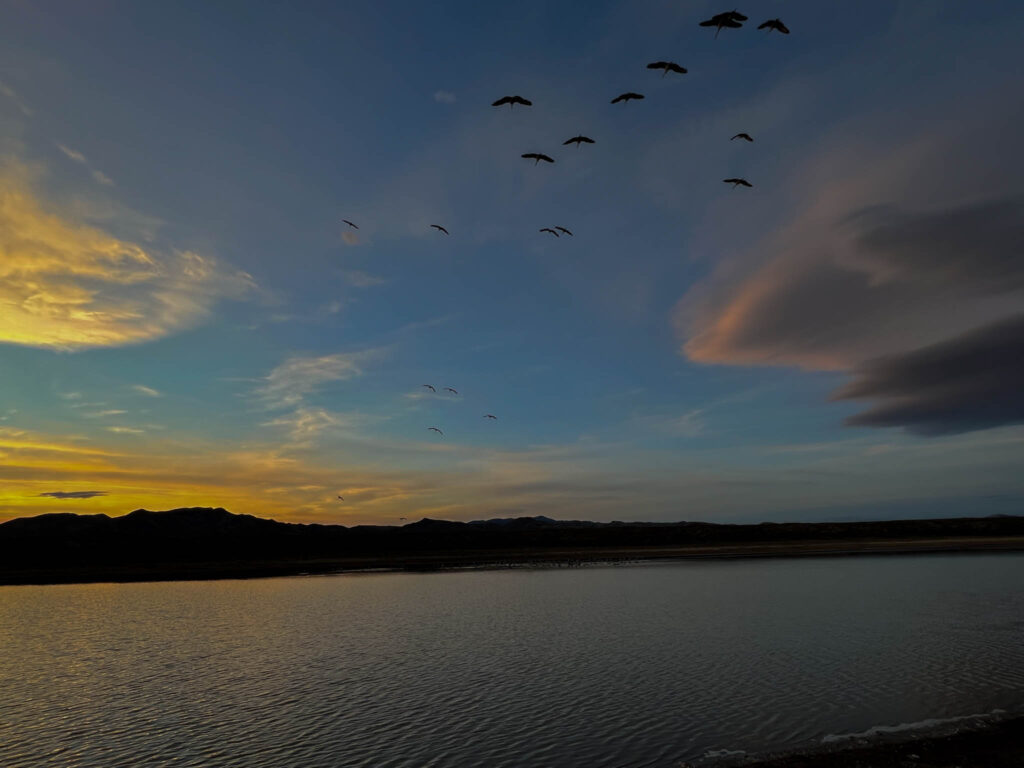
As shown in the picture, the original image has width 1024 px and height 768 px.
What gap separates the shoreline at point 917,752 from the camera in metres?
15.8

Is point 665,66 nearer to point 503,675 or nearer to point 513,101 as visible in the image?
point 513,101

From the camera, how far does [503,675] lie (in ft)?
89.0

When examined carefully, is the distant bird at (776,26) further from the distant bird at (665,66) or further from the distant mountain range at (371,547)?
the distant mountain range at (371,547)

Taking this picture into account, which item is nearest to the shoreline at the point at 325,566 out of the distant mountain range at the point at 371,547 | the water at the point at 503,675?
the distant mountain range at the point at 371,547

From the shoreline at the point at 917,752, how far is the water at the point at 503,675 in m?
1.11

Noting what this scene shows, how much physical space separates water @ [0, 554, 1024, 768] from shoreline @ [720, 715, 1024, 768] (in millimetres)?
1112

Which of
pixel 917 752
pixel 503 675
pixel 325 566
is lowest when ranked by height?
pixel 917 752

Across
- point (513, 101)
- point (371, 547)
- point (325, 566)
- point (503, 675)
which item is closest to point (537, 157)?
point (513, 101)

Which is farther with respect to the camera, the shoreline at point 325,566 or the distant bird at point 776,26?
the shoreline at point 325,566

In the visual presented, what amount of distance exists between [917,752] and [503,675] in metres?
15.7

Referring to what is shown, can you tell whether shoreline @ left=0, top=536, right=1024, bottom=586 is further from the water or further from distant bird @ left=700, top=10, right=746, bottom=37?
distant bird @ left=700, top=10, right=746, bottom=37

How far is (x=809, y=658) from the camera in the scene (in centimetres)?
2825

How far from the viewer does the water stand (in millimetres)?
19156

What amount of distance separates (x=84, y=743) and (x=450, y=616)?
26762mm
